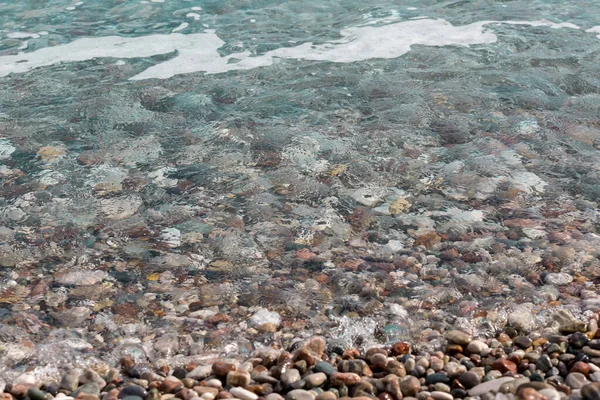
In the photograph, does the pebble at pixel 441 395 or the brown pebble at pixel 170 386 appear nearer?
the pebble at pixel 441 395

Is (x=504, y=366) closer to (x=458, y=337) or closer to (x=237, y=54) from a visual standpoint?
(x=458, y=337)

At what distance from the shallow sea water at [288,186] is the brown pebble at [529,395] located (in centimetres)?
68

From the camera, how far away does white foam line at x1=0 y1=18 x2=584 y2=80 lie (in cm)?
746

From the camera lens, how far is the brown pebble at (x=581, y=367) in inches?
110

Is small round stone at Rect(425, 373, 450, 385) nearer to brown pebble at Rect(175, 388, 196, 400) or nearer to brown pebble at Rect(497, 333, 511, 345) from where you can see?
brown pebble at Rect(497, 333, 511, 345)

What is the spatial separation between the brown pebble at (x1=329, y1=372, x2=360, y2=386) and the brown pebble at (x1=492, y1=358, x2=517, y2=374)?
0.63m

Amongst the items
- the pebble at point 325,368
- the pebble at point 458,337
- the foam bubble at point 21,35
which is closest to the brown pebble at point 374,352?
the pebble at point 325,368

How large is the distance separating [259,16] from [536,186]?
5.43m

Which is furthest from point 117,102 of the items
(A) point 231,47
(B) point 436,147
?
(B) point 436,147

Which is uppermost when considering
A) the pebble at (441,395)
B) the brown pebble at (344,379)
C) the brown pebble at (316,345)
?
the brown pebble at (344,379)

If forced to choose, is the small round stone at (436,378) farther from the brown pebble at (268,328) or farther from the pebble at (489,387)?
the brown pebble at (268,328)

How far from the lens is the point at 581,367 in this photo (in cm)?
282

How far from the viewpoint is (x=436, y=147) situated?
5.48m

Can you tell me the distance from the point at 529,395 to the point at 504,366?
0.37 m
